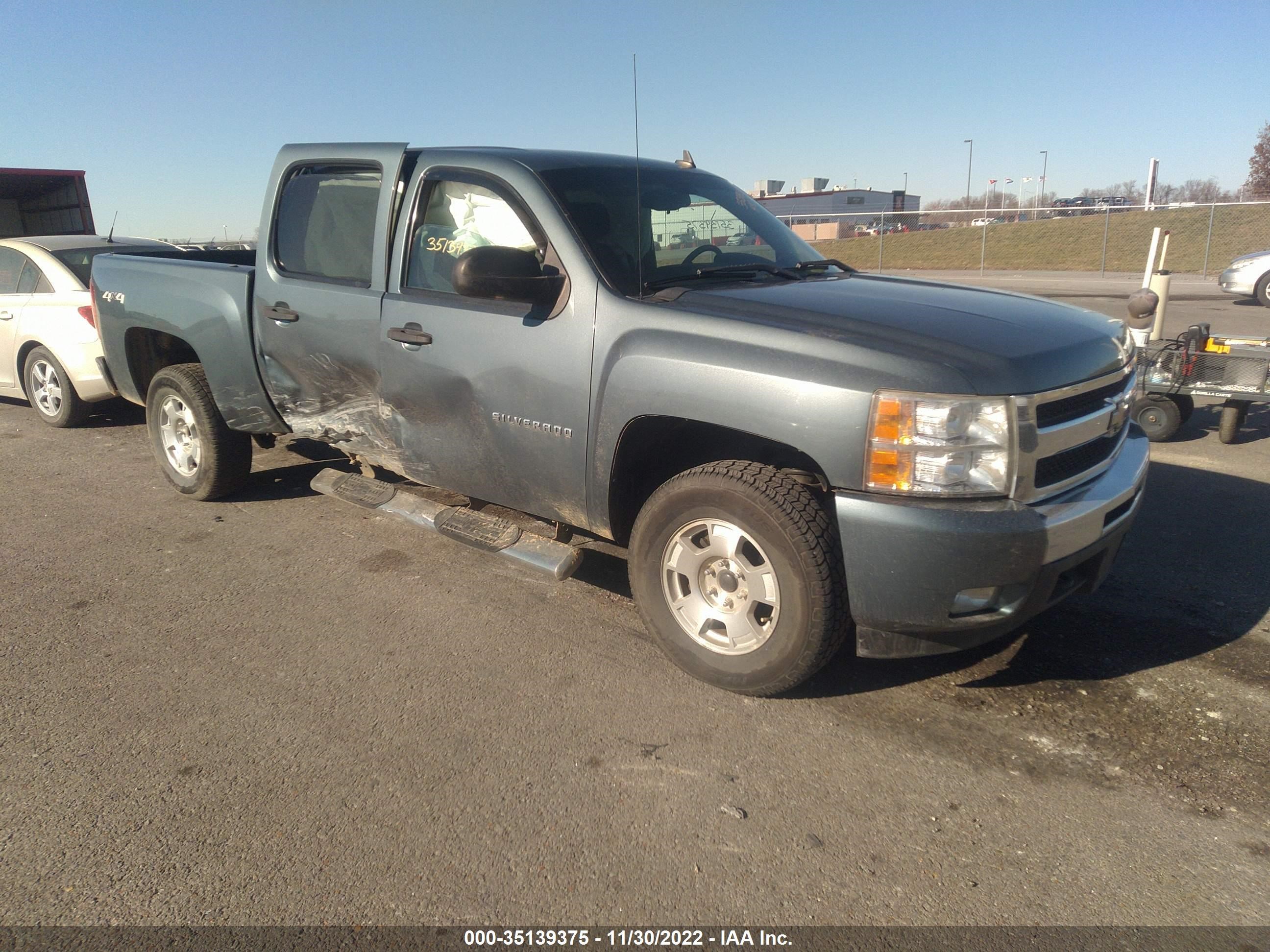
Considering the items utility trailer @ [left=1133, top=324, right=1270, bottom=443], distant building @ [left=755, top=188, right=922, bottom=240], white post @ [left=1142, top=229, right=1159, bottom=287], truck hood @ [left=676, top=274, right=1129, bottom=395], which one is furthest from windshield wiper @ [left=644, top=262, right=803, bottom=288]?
distant building @ [left=755, top=188, right=922, bottom=240]

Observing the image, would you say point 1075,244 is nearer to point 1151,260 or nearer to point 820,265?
point 1151,260

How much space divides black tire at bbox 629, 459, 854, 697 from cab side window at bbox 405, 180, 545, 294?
1.43 m

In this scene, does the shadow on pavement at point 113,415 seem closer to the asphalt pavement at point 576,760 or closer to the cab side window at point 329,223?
the asphalt pavement at point 576,760

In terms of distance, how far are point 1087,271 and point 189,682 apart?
2937 cm

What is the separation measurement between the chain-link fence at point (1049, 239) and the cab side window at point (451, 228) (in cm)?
2129

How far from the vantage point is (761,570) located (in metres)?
3.26

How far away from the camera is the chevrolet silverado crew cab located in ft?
9.50

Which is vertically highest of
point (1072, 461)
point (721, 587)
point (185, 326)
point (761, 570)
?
point (185, 326)

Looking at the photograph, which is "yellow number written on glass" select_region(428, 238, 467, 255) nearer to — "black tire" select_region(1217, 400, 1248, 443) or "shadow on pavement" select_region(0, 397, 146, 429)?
"shadow on pavement" select_region(0, 397, 146, 429)

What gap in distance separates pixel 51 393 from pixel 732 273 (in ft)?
22.2

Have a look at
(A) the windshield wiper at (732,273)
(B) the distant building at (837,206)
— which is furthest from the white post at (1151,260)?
(B) the distant building at (837,206)

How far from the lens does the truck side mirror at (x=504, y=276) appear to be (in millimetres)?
3500

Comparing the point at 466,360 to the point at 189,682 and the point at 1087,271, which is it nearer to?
the point at 189,682

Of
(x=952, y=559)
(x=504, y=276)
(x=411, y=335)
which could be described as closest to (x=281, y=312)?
(x=411, y=335)
